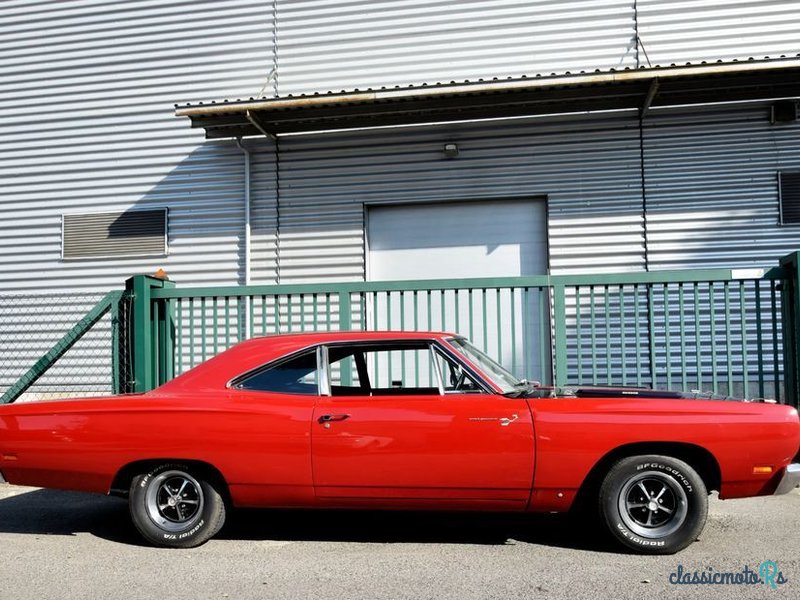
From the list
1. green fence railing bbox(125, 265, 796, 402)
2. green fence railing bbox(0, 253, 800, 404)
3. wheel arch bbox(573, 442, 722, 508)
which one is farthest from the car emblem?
green fence railing bbox(125, 265, 796, 402)

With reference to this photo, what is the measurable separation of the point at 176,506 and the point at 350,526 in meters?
1.29

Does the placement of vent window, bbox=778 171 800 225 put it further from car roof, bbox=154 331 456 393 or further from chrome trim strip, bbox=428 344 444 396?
chrome trim strip, bbox=428 344 444 396

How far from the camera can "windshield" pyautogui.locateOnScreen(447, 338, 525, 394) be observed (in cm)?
488

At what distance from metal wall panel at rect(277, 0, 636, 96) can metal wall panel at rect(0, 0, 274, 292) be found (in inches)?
25.8

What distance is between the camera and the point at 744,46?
396 inches

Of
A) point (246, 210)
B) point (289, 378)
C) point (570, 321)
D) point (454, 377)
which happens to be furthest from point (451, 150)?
point (289, 378)

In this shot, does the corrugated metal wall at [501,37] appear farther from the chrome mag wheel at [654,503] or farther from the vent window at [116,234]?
the chrome mag wheel at [654,503]

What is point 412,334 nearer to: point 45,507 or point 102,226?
point 45,507

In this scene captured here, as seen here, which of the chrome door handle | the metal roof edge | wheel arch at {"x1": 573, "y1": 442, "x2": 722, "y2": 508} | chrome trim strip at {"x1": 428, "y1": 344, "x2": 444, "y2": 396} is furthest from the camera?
the metal roof edge

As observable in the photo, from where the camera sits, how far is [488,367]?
5.12m

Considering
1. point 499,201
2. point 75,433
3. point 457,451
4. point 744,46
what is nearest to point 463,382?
point 457,451

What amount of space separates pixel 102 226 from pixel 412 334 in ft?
26.5

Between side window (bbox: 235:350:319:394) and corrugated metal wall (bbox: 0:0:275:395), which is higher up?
corrugated metal wall (bbox: 0:0:275:395)

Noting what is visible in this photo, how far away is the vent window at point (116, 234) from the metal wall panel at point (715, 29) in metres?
7.68
